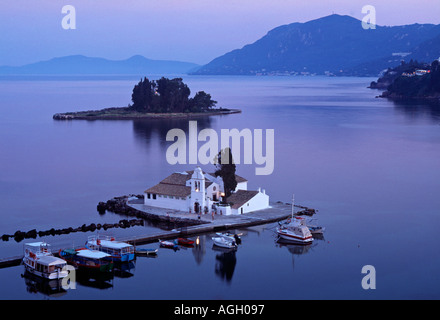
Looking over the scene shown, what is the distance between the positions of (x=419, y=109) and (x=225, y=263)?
119653 millimetres

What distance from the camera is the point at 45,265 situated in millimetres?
32406

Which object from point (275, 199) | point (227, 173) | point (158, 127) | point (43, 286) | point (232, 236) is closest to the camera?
point (43, 286)

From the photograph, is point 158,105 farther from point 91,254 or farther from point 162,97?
point 91,254

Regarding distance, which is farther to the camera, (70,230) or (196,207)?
(196,207)

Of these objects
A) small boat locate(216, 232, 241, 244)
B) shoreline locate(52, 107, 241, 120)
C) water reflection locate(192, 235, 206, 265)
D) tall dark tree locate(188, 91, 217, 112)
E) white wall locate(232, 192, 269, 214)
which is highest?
tall dark tree locate(188, 91, 217, 112)

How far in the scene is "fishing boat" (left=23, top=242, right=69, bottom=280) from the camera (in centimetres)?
3241

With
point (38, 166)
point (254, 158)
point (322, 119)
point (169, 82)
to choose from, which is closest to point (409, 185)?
point (254, 158)

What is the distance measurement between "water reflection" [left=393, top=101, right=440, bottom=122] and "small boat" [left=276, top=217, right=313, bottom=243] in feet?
284

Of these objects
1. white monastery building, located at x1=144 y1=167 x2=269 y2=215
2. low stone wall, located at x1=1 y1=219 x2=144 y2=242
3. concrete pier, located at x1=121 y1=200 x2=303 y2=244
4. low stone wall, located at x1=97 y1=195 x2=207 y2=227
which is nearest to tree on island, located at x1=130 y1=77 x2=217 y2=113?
low stone wall, located at x1=97 y1=195 x2=207 y2=227

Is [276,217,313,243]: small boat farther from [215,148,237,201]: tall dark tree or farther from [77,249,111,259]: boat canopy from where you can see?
[77,249,111,259]: boat canopy

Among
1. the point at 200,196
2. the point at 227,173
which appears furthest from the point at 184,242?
the point at 227,173

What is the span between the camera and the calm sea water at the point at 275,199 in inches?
1267

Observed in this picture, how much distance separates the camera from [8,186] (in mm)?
57750
